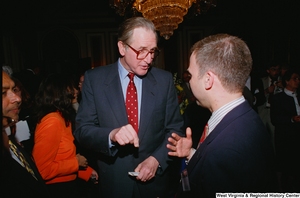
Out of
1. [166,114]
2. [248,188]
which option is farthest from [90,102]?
[248,188]

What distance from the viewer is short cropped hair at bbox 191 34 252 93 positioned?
3.88ft

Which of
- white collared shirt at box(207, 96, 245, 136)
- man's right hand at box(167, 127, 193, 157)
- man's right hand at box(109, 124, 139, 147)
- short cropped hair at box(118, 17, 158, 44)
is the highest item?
short cropped hair at box(118, 17, 158, 44)

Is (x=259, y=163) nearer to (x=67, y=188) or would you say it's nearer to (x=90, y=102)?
(x=90, y=102)

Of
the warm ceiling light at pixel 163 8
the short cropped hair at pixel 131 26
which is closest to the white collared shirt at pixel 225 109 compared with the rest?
the short cropped hair at pixel 131 26

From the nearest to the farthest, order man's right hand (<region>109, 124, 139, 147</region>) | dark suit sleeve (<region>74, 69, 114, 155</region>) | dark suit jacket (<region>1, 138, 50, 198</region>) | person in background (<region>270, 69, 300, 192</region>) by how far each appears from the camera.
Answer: dark suit jacket (<region>1, 138, 50, 198</region>)
man's right hand (<region>109, 124, 139, 147</region>)
dark suit sleeve (<region>74, 69, 114, 155</region>)
person in background (<region>270, 69, 300, 192</region>)

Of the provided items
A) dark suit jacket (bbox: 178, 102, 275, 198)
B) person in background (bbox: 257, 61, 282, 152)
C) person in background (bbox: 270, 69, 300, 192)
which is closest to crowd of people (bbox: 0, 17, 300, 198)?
dark suit jacket (bbox: 178, 102, 275, 198)

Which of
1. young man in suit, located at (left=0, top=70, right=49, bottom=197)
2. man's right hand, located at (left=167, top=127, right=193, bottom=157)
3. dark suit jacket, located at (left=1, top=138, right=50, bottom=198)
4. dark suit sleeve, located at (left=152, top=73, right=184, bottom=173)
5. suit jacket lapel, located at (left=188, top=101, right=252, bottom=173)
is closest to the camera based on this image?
young man in suit, located at (left=0, top=70, right=49, bottom=197)

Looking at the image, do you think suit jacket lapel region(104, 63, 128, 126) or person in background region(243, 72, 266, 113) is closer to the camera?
suit jacket lapel region(104, 63, 128, 126)

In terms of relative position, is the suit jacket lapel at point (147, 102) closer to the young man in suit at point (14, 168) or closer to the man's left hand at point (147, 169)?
the man's left hand at point (147, 169)

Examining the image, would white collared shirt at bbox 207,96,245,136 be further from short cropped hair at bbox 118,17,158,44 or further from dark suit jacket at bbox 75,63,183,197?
short cropped hair at bbox 118,17,158,44

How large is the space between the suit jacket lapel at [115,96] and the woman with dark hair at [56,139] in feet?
1.99

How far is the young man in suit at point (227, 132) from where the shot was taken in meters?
1.02

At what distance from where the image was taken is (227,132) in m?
1.09

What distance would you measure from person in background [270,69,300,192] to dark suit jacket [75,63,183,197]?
8.20ft
